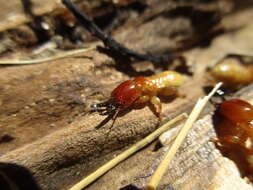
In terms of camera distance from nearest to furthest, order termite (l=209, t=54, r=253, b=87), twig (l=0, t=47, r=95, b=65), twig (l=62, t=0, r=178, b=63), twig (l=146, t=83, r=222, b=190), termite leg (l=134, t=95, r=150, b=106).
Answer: twig (l=146, t=83, r=222, b=190)
twig (l=0, t=47, r=95, b=65)
termite leg (l=134, t=95, r=150, b=106)
twig (l=62, t=0, r=178, b=63)
termite (l=209, t=54, r=253, b=87)

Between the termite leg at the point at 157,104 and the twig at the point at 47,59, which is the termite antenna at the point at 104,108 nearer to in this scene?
the termite leg at the point at 157,104

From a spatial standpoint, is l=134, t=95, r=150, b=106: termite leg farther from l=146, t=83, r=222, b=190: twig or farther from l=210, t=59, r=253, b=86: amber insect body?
l=210, t=59, r=253, b=86: amber insect body

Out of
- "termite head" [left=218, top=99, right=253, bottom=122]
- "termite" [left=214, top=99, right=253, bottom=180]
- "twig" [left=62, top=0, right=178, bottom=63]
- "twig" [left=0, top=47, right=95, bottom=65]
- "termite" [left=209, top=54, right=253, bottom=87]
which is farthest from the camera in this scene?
"termite" [left=209, top=54, right=253, bottom=87]

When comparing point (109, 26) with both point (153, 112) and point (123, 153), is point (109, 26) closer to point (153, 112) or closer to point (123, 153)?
point (153, 112)

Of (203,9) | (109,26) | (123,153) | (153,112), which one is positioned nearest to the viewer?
(123,153)

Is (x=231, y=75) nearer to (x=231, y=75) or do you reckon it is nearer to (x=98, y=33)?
(x=231, y=75)

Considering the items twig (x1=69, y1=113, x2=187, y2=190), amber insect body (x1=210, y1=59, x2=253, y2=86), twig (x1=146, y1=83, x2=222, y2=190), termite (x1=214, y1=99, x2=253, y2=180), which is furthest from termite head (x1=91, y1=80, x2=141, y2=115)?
amber insect body (x1=210, y1=59, x2=253, y2=86)

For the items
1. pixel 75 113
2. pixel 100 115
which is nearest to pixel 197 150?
pixel 100 115
